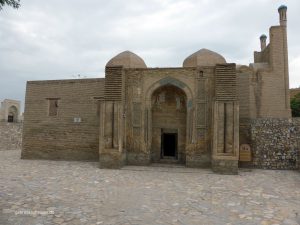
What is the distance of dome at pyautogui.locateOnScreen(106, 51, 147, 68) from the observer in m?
17.8

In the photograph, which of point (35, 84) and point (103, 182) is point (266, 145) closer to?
point (103, 182)

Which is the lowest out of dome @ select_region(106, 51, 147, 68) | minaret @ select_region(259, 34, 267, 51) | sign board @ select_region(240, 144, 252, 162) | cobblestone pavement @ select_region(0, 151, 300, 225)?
cobblestone pavement @ select_region(0, 151, 300, 225)

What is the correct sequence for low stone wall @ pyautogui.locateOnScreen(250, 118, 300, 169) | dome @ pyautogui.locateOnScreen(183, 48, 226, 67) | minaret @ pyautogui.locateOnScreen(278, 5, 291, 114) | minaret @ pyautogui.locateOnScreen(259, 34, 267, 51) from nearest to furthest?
1. low stone wall @ pyautogui.locateOnScreen(250, 118, 300, 169)
2. dome @ pyautogui.locateOnScreen(183, 48, 226, 67)
3. minaret @ pyautogui.locateOnScreen(278, 5, 291, 114)
4. minaret @ pyautogui.locateOnScreen(259, 34, 267, 51)

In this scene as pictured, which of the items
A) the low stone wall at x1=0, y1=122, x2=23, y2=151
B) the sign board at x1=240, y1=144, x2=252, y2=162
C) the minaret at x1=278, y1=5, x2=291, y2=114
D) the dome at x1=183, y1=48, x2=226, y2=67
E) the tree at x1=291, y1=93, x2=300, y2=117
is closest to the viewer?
the sign board at x1=240, y1=144, x2=252, y2=162

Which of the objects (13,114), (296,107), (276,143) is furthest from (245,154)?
(13,114)

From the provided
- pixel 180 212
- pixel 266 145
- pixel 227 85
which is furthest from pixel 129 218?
pixel 266 145

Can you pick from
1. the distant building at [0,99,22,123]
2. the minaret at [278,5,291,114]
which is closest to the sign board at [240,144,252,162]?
the minaret at [278,5,291,114]

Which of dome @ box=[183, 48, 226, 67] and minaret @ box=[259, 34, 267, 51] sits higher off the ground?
minaret @ box=[259, 34, 267, 51]

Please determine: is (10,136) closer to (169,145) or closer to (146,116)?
(146,116)

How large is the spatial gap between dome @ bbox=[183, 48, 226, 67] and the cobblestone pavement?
25.9 ft

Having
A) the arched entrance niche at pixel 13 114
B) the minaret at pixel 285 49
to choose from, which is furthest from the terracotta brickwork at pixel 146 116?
the arched entrance niche at pixel 13 114

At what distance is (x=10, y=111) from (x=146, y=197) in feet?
96.5

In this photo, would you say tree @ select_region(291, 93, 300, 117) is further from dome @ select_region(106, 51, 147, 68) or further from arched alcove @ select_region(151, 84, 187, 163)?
arched alcove @ select_region(151, 84, 187, 163)

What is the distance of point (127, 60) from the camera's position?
58.8 feet
